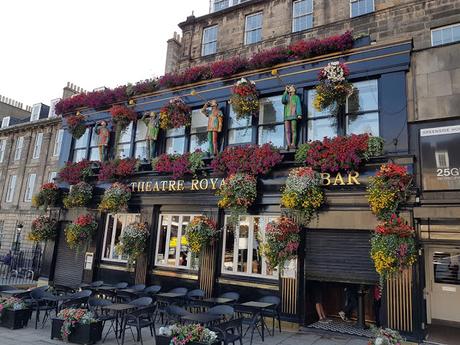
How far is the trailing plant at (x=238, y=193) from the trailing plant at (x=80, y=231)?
6.69m

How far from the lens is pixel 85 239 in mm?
15531

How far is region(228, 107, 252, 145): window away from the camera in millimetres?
13477

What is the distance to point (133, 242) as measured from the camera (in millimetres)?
13703

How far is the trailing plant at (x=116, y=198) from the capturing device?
14501mm

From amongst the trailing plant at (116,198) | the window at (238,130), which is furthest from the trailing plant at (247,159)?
the trailing plant at (116,198)

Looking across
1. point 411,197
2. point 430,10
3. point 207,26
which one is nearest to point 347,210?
point 411,197

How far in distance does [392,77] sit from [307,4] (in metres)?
6.94

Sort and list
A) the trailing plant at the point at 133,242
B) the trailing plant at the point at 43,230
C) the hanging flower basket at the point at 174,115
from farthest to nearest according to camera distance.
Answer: the trailing plant at the point at 43,230, the hanging flower basket at the point at 174,115, the trailing plant at the point at 133,242

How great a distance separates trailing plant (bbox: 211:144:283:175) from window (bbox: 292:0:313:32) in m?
6.78

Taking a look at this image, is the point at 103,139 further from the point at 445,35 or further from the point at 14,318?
the point at 445,35

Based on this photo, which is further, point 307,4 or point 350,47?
point 307,4

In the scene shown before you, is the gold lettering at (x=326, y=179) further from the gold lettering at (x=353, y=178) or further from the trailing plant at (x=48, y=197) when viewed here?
the trailing plant at (x=48, y=197)

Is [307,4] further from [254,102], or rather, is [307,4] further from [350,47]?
[254,102]

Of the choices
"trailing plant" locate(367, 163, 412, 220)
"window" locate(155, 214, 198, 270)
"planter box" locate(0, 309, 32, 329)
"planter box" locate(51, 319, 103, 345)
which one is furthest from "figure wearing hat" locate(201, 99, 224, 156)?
"planter box" locate(0, 309, 32, 329)
